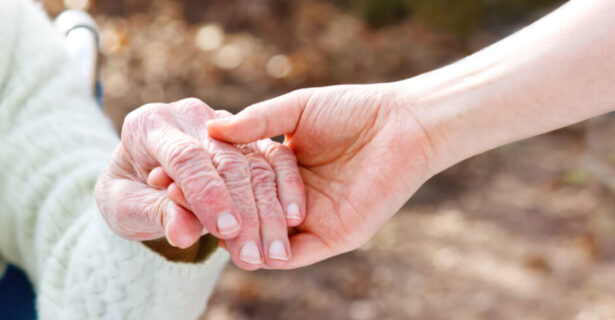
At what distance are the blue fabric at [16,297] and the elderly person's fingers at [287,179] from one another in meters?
0.68

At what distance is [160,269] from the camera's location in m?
1.18

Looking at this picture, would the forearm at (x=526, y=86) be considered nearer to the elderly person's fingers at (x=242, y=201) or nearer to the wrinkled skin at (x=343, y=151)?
the wrinkled skin at (x=343, y=151)

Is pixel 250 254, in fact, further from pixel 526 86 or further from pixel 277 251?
pixel 526 86

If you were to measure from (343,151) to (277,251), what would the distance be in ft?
0.94

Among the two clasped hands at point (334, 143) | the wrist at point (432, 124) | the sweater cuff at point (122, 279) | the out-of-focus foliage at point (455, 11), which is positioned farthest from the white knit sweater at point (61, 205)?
the out-of-focus foliage at point (455, 11)

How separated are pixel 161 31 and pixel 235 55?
1.80ft

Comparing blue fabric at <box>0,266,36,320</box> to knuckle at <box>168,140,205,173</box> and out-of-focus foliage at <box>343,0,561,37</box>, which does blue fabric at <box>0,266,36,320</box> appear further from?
out-of-focus foliage at <box>343,0,561,37</box>

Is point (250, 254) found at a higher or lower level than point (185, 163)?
lower

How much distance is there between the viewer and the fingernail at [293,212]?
46.0 inches

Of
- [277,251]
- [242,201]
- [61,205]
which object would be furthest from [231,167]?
[61,205]

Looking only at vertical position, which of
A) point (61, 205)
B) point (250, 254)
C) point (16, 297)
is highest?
point (250, 254)

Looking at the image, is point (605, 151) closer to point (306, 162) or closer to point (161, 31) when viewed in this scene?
point (306, 162)

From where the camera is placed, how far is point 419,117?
4.08 feet

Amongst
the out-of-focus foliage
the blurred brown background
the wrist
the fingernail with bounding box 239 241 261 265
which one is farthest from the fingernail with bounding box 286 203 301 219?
the out-of-focus foliage
